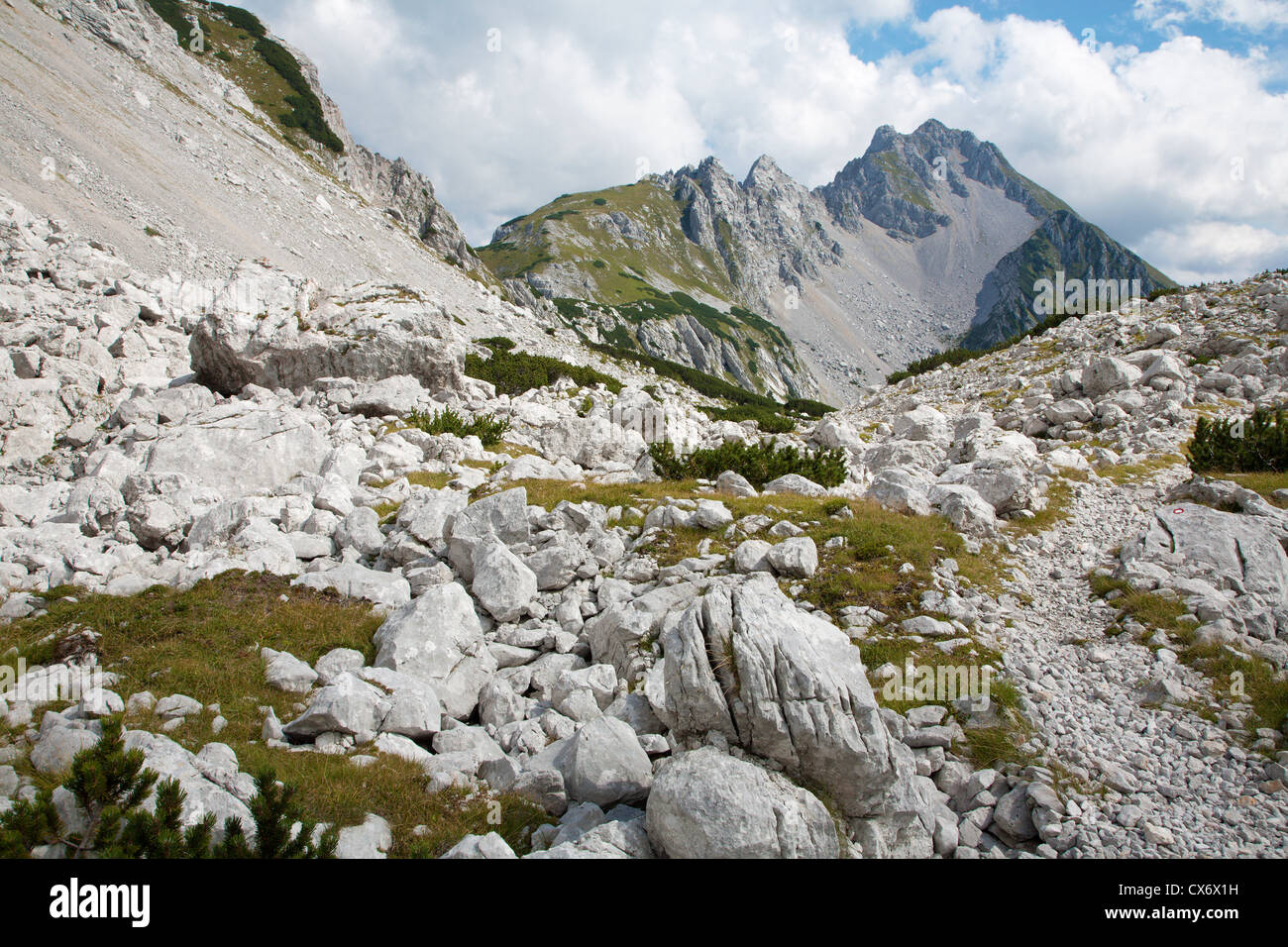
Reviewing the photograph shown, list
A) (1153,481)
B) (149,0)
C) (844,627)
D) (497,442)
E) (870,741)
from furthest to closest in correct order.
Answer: (149,0) < (497,442) < (1153,481) < (844,627) < (870,741)

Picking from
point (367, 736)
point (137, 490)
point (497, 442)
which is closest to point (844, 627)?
point (367, 736)

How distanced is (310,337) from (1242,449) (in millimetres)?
30687

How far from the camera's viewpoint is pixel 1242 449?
16125 mm

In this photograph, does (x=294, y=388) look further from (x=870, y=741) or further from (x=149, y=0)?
(x=149, y=0)

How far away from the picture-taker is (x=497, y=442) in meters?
22.9

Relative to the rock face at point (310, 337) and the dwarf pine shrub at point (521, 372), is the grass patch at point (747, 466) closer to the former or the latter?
the rock face at point (310, 337)

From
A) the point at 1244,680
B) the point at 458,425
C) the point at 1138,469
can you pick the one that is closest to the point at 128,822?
the point at 1244,680

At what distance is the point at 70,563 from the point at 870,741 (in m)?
13.4

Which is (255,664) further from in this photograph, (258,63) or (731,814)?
(258,63)

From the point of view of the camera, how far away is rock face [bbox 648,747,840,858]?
17.3 feet

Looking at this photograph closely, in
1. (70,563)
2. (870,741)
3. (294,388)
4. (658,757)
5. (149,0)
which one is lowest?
(658,757)

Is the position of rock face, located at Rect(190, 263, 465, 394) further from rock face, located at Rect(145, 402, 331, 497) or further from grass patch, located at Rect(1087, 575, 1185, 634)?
grass patch, located at Rect(1087, 575, 1185, 634)

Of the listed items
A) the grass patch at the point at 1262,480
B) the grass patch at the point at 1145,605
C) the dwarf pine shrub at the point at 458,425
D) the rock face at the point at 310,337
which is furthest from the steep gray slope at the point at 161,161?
the grass patch at the point at 1262,480

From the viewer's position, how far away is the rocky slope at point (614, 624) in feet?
20.1
